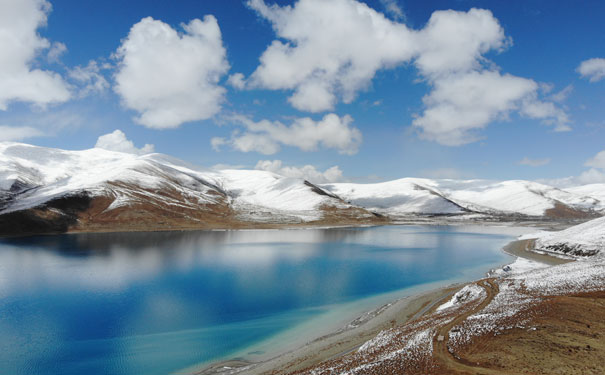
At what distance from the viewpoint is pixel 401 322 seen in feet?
85.7

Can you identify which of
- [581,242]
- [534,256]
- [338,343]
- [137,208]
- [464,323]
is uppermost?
[137,208]

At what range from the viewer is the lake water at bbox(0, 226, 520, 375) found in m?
21.9

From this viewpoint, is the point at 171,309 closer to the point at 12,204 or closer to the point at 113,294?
the point at 113,294

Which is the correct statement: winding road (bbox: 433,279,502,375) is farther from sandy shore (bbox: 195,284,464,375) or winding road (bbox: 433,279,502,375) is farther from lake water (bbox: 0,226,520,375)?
lake water (bbox: 0,226,520,375)

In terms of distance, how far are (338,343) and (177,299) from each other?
18.8 metres

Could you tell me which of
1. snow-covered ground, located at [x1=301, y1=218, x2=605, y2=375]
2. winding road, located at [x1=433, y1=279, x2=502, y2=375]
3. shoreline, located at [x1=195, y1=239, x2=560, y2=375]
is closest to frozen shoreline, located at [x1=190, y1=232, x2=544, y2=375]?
shoreline, located at [x1=195, y1=239, x2=560, y2=375]

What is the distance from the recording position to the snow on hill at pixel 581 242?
51.3 metres

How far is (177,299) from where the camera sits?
33562 mm

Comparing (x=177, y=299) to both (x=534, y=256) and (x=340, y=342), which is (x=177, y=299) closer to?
(x=340, y=342)

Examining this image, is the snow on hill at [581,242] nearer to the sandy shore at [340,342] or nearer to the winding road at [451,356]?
the sandy shore at [340,342]

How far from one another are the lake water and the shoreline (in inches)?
66.5

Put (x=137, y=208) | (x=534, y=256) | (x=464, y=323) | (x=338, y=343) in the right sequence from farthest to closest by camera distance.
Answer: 1. (x=137, y=208)
2. (x=534, y=256)
3. (x=338, y=343)
4. (x=464, y=323)

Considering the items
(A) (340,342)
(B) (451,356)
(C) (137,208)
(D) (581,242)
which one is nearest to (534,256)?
(D) (581,242)

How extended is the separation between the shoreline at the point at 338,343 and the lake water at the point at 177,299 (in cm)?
169
